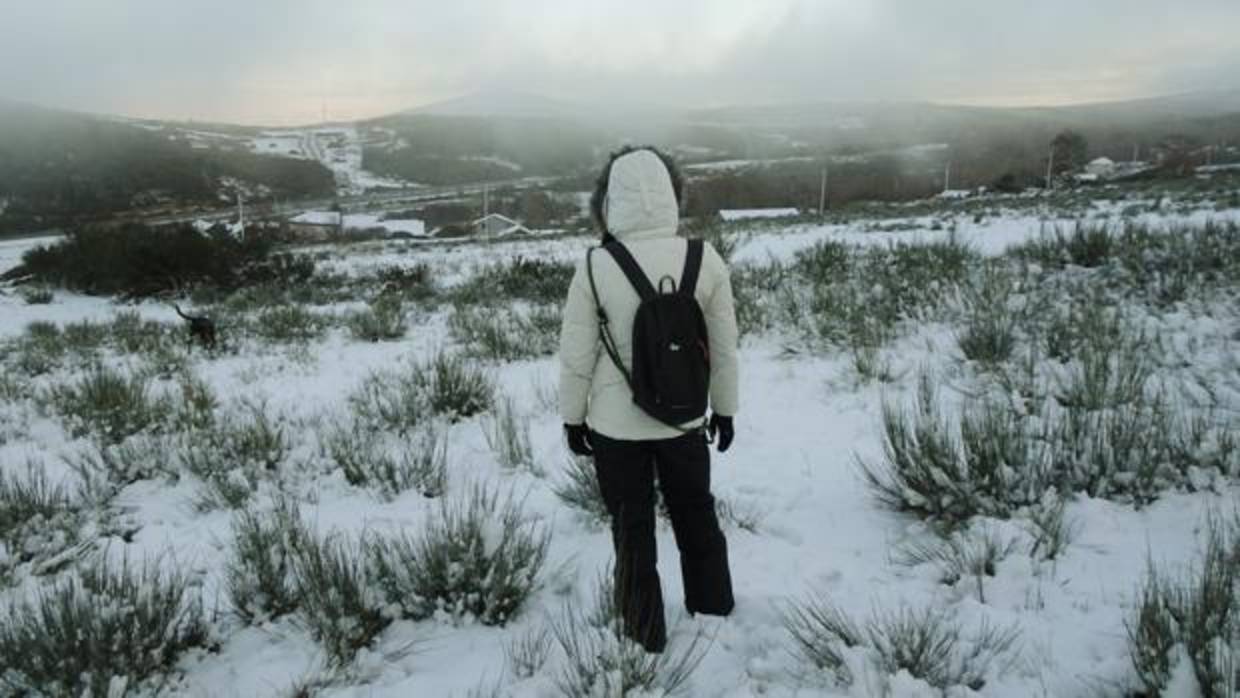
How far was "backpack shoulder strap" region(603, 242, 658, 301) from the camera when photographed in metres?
2.13

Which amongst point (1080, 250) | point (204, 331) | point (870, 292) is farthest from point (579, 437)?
point (204, 331)

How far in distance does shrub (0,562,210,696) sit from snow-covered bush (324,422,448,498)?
141 cm

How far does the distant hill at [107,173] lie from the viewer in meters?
63.4

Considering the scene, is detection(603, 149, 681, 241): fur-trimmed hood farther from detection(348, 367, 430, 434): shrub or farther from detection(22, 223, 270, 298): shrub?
detection(22, 223, 270, 298): shrub

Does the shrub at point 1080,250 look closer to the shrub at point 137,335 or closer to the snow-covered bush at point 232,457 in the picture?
the snow-covered bush at point 232,457

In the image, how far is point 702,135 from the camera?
5817 inches

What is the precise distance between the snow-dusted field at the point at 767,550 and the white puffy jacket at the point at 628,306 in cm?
88

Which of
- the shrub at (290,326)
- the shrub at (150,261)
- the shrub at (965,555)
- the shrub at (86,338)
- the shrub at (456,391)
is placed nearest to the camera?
the shrub at (965,555)

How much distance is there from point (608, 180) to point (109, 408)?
5.32 meters

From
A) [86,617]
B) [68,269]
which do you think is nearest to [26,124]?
[68,269]

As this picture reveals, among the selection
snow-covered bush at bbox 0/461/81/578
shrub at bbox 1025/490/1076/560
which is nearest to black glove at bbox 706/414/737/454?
shrub at bbox 1025/490/1076/560

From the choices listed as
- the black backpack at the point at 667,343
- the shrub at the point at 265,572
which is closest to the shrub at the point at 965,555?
the black backpack at the point at 667,343

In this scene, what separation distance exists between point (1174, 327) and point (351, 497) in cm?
610

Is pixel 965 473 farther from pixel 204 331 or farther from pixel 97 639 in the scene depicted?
pixel 204 331
